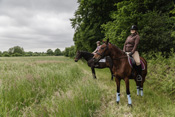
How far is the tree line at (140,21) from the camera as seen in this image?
339 inches

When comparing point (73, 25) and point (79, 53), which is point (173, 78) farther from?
point (73, 25)

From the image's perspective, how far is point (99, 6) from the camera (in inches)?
647

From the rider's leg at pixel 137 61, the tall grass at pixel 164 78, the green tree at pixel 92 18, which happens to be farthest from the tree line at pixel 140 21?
the rider's leg at pixel 137 61

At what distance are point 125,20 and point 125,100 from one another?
864 cm

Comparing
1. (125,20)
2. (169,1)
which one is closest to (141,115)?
(125,20)

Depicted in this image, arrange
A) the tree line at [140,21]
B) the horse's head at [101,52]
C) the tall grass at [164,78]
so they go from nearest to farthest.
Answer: the horse's head at [101,52], the tall grass at [164,78], the tree line at [140,21]

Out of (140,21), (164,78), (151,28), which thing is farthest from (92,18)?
(164,78)

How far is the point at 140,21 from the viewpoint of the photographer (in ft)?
32.2

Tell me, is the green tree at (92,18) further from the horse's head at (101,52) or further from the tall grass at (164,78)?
the horse's head at (101,52)

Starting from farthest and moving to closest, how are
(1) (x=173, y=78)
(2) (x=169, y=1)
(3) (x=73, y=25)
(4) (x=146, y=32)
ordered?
(3) (x=73, y=25) < (2) (x=169, y=1) < (4) (x=146, y=32) < (1) (x=173, y=78)

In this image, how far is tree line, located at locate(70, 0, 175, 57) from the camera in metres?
8.60

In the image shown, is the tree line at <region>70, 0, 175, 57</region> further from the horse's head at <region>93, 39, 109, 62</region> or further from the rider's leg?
the horse's head at <region>93, 39, 109, 62</region>

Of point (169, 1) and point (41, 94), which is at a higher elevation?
point (169, 1)

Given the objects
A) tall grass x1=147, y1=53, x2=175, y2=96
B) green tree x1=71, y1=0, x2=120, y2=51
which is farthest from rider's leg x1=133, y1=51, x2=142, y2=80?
green tree x1=71, y1=0, x2=120, y2=51
